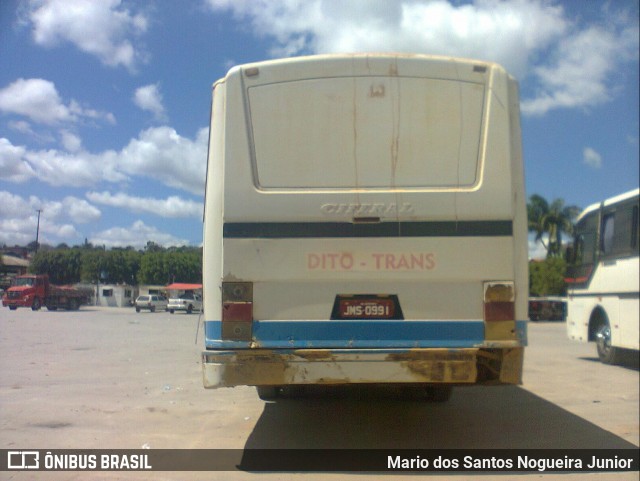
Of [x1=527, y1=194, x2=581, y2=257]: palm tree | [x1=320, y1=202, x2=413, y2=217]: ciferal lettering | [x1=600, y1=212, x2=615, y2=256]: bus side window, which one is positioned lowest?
[x1=320, y1=202, x2=413, y2=217]: ciferal lettering

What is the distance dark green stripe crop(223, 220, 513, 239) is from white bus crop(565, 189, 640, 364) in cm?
729

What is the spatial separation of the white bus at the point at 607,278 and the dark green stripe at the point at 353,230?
7291mm

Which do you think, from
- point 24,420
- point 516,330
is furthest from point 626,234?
point 24,420

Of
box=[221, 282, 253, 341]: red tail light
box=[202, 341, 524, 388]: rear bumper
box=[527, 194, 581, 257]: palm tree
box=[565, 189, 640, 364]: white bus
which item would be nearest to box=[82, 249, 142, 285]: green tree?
box=[221, 282, 253, 341]: red tail light

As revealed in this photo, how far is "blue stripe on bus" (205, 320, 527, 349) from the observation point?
488 centimetres

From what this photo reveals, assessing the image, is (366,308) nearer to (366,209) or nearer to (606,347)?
(366,209)

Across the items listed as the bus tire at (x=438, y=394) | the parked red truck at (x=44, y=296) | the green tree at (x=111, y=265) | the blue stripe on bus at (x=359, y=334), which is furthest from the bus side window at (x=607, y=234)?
the parked red truck at (x=44, y=296)

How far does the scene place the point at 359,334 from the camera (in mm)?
4891

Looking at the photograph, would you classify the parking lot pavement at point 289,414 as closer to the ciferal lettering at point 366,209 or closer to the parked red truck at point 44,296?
the ciferal lettering at point 366,209

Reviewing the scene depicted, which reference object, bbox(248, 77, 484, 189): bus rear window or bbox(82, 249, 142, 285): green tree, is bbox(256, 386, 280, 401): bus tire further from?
bbox(82, 249, 142, 285): green tree

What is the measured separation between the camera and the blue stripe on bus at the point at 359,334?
16.0 ft

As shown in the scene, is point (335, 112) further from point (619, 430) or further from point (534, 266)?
point (534, 266)

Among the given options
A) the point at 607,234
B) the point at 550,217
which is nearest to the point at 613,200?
the point at 607,234

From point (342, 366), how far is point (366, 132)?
196 centimetres
